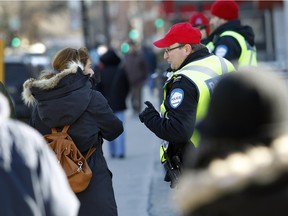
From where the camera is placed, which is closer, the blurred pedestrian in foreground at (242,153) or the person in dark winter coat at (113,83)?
the blurred pedestrian in foreground at (242,153)

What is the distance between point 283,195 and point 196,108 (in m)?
3.38

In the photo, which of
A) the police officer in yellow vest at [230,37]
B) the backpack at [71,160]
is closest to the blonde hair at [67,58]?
the backpack at [71,160]

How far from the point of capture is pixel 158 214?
907 centimetres

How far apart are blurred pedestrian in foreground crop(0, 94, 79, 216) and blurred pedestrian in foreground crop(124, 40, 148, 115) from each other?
18.4 m

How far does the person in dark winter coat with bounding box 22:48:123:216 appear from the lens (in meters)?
5.95

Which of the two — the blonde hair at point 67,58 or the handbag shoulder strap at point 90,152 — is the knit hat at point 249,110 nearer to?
the handbag shoulder strap at point 90,152

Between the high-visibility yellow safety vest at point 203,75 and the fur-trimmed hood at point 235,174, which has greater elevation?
the fur-trimmed hood at point 235,174

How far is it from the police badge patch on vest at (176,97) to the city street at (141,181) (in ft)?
9.23

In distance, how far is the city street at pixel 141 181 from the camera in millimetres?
9516

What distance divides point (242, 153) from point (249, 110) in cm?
14

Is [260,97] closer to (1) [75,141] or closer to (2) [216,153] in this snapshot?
(2) [216,153]

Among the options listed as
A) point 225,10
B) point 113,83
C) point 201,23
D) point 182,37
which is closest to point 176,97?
point 182,37

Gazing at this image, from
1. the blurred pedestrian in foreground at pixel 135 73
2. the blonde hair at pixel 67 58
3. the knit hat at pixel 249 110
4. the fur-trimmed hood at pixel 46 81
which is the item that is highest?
the knit hat at pixel 249 110

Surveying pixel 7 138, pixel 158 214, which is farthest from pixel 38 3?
pixel 7 138
